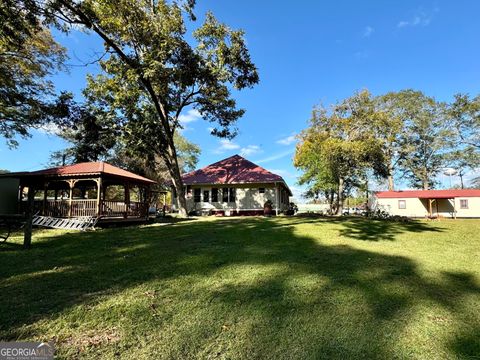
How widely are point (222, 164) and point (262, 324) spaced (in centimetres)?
2488

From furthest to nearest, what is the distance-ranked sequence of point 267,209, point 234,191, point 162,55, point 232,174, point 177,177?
point 232,174 < point 234,191 < point 267,209 < point 177,177 < point 162,55

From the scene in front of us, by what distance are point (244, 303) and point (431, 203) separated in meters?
36.2

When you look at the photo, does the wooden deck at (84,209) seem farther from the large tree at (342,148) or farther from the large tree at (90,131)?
the large tree at (342,148)

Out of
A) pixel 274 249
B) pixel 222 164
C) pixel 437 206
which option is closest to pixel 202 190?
Result: pixel 222 164

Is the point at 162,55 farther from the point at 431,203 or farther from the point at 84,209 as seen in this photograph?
the point at 431,203

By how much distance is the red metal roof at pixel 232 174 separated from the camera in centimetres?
2476

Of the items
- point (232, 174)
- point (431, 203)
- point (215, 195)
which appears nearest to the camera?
point (215, 195)

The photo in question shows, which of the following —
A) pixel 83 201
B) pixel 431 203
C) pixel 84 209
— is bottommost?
pixel 84 209

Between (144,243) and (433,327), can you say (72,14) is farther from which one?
(433,327)

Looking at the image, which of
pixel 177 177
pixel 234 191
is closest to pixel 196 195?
pixel 234 191

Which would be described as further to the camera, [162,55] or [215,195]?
[215,195]

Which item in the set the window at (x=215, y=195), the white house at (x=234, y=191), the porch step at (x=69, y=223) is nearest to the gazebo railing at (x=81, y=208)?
the porch step at (x=69, y=223)

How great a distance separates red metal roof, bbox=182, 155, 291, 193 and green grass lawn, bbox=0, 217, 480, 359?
17.0 m

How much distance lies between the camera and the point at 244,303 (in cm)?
426
